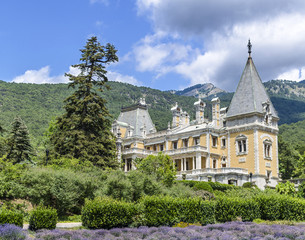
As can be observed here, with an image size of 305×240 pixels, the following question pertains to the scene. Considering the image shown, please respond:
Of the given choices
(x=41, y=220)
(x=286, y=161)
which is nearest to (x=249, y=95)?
(x=286, y=161)

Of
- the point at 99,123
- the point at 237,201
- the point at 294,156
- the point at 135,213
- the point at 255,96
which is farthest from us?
the point at 294,156

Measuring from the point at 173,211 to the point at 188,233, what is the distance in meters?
3.27

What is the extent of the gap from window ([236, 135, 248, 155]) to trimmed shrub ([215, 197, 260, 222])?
26895mm

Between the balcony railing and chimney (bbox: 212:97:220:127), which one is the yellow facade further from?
chimney (bbox: 212:97:220:127)

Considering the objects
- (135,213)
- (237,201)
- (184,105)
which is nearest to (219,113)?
(237,201)

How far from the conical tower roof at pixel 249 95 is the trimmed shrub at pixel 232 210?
27.4 metres

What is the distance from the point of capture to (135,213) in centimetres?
2131

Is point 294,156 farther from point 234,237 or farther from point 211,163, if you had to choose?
point 234,237

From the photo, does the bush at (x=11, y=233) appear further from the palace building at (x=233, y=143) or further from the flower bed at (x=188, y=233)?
the palace building at (x=233, y=143)

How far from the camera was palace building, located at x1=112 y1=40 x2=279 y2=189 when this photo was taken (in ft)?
161

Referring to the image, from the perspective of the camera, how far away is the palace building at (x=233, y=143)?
4900cm

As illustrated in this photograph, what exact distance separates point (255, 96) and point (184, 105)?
314 ft

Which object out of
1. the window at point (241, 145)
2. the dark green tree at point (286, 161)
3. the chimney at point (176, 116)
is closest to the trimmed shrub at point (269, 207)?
the window at point (241, 145)

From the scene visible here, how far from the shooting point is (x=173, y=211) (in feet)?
70.9
